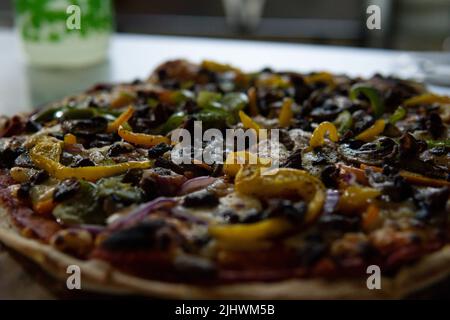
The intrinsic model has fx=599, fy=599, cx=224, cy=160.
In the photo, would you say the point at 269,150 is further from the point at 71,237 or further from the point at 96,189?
the point at 71,237

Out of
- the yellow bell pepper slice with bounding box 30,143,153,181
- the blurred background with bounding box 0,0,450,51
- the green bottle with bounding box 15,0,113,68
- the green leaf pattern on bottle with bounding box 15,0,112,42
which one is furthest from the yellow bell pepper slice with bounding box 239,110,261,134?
the blurred background with bounding box 0,0,450,51

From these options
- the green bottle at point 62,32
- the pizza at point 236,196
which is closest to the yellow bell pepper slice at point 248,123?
the pizza at point 236,196

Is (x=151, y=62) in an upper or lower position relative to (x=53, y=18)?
lower

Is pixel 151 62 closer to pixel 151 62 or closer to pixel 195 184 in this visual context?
pixel 151 62

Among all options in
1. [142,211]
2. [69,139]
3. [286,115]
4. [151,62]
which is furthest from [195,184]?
[151,62]

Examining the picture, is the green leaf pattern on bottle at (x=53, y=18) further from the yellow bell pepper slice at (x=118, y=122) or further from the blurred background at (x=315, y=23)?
the blurred background at (x=315, y=23)
